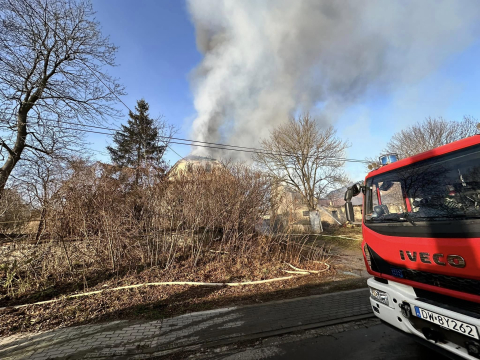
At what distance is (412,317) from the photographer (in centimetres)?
241

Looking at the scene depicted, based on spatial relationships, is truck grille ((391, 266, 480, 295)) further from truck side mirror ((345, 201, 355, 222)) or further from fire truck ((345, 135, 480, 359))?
truck side mirror ((345, 201, 355, 222))

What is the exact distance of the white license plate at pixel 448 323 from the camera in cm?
190

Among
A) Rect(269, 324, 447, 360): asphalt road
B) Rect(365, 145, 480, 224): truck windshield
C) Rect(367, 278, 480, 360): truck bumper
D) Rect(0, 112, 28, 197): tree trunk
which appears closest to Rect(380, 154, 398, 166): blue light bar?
Rect(365, 145, 480, 224): truck windshield

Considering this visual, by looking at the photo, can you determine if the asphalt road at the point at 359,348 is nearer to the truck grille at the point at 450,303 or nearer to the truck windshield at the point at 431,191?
the truck grille at the point at 450,303

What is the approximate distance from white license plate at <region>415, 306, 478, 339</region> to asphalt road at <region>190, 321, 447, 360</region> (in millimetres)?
1024

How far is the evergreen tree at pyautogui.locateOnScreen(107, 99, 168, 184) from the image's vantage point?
10008 millimetres

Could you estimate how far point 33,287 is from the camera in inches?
222

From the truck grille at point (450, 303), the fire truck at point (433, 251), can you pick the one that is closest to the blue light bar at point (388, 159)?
the fire truck at point (433, 251)

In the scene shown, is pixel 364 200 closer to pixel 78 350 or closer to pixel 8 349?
pixel 78 350

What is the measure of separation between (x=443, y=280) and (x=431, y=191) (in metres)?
0.99

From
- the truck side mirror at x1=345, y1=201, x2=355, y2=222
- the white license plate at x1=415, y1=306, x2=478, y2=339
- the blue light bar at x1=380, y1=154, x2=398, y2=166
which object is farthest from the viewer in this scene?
the truck side mirror at x1=345, y1=201, x2=355, y2=222

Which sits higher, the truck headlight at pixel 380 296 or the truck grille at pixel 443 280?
the truck grille at pixel 443 280

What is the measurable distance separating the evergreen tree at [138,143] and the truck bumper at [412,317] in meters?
7.55

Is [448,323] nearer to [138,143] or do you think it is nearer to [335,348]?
[335,348]
